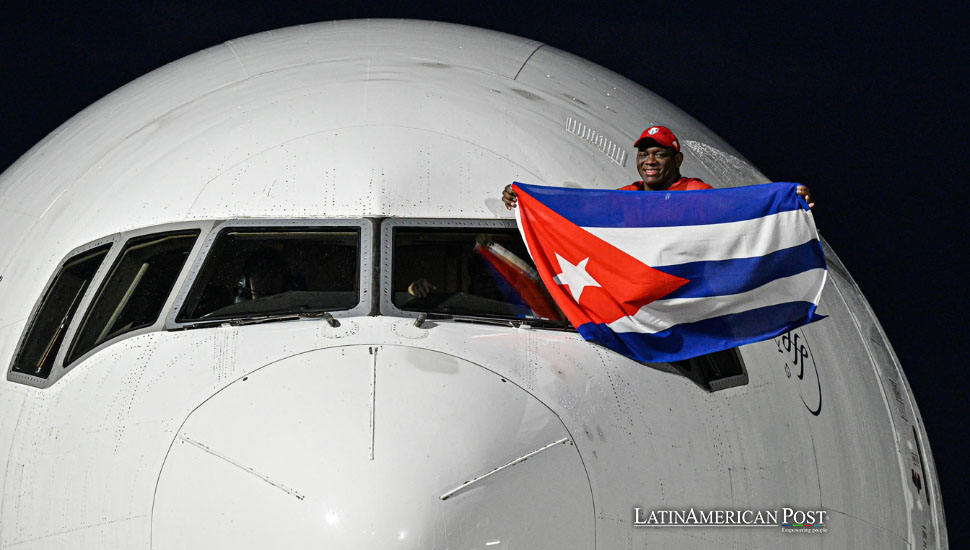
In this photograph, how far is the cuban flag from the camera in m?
6.22

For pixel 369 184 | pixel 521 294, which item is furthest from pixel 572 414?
pixel 369 184

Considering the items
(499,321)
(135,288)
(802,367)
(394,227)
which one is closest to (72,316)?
(135,288)

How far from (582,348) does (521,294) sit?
51 cm

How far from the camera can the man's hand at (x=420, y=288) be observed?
238 inches

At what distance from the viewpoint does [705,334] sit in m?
6.24

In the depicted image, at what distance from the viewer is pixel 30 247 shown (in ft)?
22.9

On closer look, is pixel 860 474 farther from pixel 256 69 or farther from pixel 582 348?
pixel 256 69

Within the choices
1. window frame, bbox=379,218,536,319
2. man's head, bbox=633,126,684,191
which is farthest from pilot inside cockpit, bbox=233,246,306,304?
man's head, bbox=633,126,684,191

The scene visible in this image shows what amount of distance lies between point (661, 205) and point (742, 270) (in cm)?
52

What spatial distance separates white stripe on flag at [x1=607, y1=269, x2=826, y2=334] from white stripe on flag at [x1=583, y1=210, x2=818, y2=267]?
188 millimetres

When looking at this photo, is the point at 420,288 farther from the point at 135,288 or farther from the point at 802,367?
the point at 802,367

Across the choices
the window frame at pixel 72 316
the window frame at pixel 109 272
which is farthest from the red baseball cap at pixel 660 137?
the window frame at pixel 72 316

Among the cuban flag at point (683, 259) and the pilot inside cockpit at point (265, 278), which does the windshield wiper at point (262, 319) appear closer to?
the pilot inside cockpit at point (265, 278)

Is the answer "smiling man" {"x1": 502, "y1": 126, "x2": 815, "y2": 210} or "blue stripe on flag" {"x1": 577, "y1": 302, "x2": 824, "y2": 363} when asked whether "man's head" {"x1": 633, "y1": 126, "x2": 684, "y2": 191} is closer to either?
"smiling man" {"x1": 502, "y1": 126, "x2": 815, "y2": 210}
